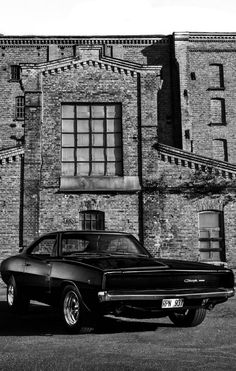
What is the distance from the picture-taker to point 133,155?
54.1 ft

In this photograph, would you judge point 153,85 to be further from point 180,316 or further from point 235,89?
point 235,89

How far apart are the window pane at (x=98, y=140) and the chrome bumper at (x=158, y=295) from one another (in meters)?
10.7

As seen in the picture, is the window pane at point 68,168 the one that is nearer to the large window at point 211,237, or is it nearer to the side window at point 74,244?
the large window at point 211,237

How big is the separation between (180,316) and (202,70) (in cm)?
2409

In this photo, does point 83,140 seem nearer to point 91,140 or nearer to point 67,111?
point 91,140

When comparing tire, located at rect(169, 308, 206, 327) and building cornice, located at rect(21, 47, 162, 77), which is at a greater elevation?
building cornice, located at rect(21, 47, 162, 77)

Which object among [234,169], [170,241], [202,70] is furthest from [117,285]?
[202,70]

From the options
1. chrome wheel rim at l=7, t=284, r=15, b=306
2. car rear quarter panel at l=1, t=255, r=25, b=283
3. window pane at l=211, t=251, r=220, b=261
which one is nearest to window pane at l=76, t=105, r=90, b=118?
window pane at l=211, t=251, r=220, b=261

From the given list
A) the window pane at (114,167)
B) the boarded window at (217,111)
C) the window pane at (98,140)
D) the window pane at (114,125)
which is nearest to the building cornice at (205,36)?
the boarded window at (217,111)

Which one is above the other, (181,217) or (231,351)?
(181,217)

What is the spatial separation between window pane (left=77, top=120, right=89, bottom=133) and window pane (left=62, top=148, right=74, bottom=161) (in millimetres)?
781

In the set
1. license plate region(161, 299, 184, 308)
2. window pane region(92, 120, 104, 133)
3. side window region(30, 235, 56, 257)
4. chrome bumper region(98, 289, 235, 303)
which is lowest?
license plate region(161, 299, 184, 308)

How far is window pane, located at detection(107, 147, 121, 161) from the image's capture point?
16.6 meters

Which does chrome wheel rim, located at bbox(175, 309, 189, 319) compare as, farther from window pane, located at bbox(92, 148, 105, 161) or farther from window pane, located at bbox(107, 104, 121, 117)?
window pane, located at bbox(107, 104, 121, 117)
